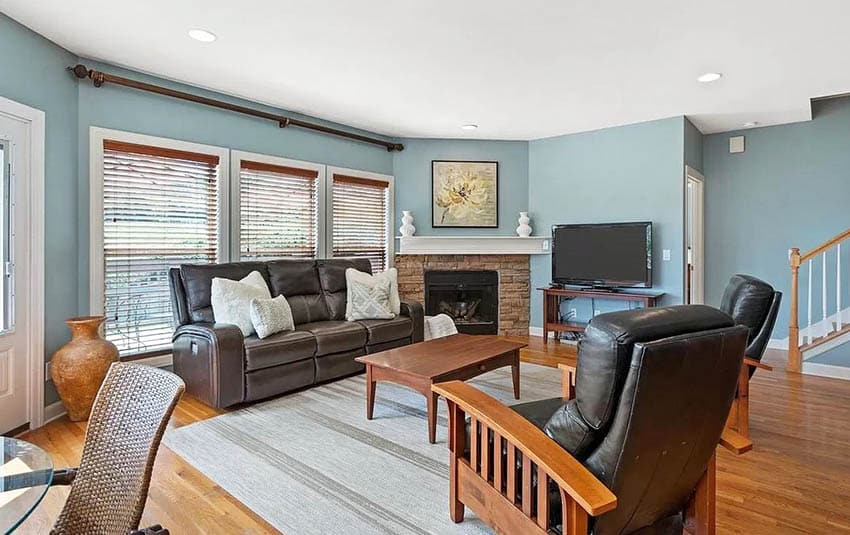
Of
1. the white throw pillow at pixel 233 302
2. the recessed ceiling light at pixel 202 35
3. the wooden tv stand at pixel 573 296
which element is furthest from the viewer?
the wooden tv stand at pixel 573 296

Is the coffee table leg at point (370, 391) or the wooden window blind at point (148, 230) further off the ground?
the wooden window blind at point (148, 230)

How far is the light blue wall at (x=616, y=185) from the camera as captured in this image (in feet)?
16.9

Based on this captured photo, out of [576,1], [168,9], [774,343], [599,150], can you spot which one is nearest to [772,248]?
[774,343]

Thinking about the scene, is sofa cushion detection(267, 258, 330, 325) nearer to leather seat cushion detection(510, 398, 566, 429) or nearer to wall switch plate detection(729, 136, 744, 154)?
leather seat cushion detection(510, 398, 566, 429)

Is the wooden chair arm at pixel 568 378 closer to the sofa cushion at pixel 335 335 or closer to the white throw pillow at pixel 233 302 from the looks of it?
the sofa cushion at pixel 335 335

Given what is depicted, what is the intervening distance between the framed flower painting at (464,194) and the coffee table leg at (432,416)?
3.66 meters

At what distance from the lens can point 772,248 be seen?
561cm

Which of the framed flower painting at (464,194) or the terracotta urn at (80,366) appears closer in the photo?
the terracotta urn at (80,366)

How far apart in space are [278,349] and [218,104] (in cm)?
233

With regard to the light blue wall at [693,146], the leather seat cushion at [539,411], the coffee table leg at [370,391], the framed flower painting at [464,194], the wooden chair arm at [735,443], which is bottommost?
the coffee table leg at [370,391]

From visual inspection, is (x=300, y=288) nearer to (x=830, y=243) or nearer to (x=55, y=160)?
(x=55, y=160)

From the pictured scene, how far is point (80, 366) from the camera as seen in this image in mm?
3123

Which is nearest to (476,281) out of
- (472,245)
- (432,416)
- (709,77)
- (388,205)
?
(472,245)

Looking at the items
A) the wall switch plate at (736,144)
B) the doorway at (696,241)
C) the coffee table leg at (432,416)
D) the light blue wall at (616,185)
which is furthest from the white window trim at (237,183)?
the wall switch plate at (736,144)
